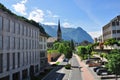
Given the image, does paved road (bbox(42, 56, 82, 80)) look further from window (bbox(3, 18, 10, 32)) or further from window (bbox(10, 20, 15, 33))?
window (bbox(3, 18, 10, 32))

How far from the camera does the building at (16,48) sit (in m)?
45.6

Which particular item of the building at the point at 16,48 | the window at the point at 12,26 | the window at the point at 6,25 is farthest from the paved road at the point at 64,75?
the window at the point at 6,25

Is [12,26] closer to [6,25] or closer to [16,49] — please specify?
[6,25]

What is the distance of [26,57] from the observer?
2464 inches

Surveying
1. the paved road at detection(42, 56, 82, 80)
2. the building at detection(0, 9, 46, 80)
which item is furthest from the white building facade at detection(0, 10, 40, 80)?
the paved road at detection(42, 56, 82, 80)

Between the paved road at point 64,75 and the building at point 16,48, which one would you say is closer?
the building at point 16,48

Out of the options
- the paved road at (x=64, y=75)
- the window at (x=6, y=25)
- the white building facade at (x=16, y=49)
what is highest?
the window at (x=6, y=25)

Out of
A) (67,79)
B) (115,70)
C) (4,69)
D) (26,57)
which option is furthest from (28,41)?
(115,70)

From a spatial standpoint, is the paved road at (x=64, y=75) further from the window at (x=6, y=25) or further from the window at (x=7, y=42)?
the window at (x=6, y=25)

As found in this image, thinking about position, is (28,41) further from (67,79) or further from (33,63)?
(67,79)

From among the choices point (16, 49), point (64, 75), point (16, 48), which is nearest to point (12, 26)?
point (16, 48)

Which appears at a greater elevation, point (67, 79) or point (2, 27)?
point (2, 27)

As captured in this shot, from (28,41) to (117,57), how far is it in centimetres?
2457

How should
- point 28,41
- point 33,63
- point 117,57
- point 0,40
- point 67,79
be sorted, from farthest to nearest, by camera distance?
point 33,63 < point 28,41 < point 67,79 < point 117,57 < point 0,40
